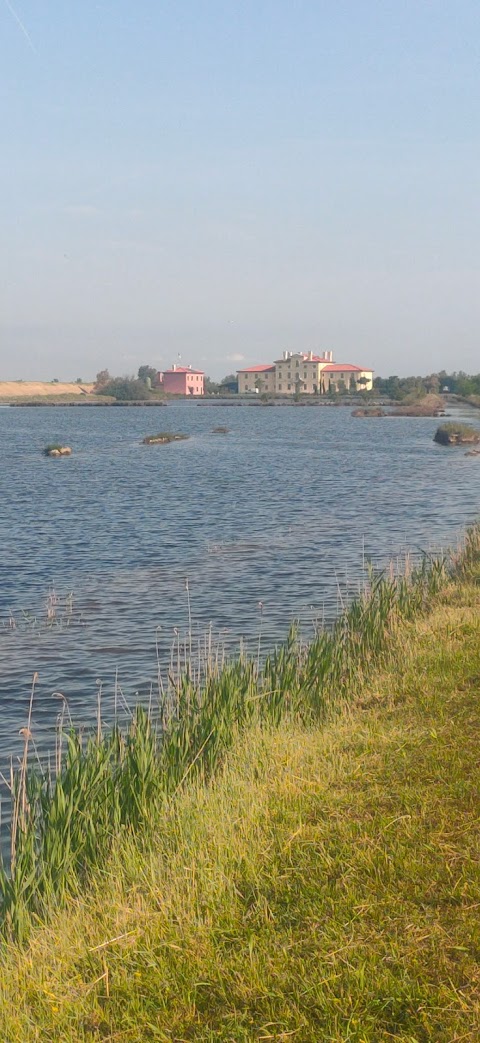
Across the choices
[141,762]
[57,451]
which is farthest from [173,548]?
[57,451]

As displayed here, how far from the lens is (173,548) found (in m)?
31.7

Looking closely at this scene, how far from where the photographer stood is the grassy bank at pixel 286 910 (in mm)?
5684

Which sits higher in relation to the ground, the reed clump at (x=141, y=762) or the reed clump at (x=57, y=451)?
the reed clump at (x=57, y=451)

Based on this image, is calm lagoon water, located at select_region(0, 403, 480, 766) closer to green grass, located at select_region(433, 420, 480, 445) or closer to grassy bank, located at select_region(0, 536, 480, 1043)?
grassy bank, located at select_region(0, 536, 480, 1043)

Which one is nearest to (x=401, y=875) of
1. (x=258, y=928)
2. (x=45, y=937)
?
(x=258, y=928)

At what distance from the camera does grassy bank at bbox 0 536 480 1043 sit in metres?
5.68

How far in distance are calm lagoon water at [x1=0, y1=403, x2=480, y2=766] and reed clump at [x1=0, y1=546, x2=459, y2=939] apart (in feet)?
11.8

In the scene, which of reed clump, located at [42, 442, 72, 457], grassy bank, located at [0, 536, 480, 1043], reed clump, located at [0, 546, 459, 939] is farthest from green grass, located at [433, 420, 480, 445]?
grassy bank, located at [0, 536, 480, 1043]

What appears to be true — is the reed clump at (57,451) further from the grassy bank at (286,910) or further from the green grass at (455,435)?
the grassy bank at (286,910)

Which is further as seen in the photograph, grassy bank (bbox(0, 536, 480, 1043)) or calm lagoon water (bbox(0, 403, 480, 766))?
calm lagoon water (bbox(0, 403, 480, 766))

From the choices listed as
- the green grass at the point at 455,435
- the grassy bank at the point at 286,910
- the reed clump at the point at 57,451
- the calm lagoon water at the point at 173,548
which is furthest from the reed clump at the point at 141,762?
the green grass at the point at 455,435

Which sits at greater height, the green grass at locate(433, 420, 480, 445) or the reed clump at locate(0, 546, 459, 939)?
the green grass at locate(433, 420, 480, 445)

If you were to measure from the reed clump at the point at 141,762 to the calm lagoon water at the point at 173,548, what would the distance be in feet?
11.8

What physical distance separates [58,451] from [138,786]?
7216 cm
